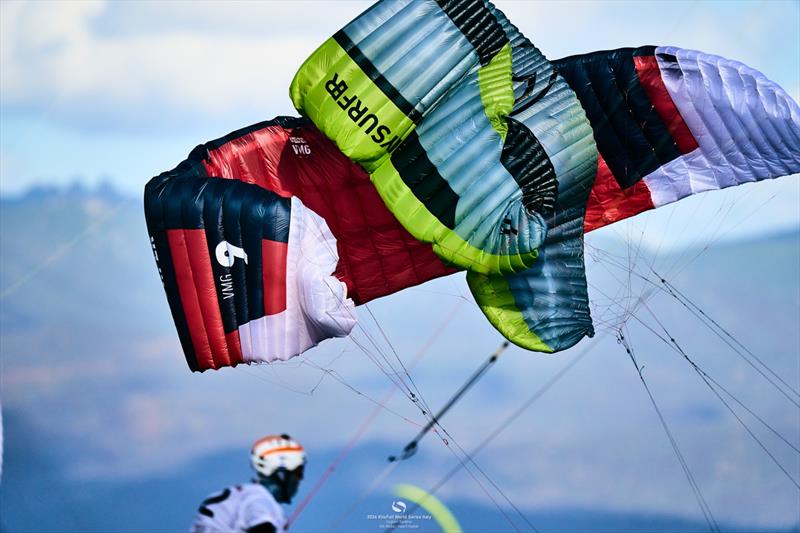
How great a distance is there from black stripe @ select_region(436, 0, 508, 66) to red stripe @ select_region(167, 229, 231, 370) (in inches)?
126

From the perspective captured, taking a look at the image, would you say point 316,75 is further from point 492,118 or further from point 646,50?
point 646,50

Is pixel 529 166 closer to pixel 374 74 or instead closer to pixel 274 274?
pixel 374 74

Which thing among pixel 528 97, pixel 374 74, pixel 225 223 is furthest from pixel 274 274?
pixel 528 97

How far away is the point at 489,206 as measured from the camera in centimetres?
1309

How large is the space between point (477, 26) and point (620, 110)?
209 cm

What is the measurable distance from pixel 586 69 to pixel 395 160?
2.63 m

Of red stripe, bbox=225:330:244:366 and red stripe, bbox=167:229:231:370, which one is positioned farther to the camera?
red stripe, bbox=225:330:244:366

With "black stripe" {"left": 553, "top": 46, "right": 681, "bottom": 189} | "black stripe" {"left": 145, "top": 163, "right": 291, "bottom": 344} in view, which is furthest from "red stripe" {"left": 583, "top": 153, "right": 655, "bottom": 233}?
"black stripe" {"left": 145, "top": 163, "right": 291, "bottom": 344}

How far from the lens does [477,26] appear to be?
13352mm

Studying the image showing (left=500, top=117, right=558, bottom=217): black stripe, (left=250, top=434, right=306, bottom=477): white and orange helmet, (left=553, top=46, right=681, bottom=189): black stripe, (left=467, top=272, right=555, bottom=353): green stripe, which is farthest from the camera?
(left=553, top=46, right=681, bottom=189): black stripe

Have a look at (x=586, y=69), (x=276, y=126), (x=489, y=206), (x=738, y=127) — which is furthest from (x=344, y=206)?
(x=738, y=127)

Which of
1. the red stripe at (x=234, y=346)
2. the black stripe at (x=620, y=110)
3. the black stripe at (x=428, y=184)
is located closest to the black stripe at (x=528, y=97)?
the black stripe at (x=620, y=110)

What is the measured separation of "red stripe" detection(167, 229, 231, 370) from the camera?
13.1 meters

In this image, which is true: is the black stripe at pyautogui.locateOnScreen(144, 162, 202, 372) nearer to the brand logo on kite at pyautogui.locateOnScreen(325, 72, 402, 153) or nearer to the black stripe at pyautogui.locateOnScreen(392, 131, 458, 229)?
the brand logo on kite at pyautogui.locateOnScreen(325, 72, 402, 153)
